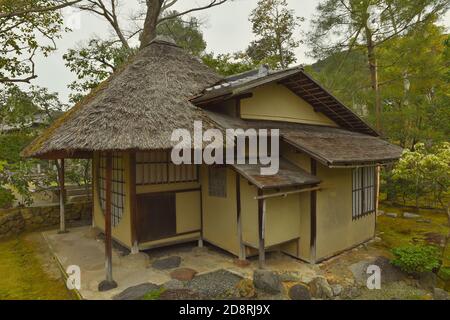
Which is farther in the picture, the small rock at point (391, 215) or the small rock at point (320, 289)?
the small rock at point (391, 215)

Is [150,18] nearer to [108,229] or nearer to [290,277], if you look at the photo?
[108,229]

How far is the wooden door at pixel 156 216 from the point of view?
7.53 meters

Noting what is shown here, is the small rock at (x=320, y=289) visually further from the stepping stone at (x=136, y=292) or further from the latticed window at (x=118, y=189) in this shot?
the latticed window at (x=118, y=189)

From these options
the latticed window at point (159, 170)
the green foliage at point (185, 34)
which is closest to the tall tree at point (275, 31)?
the green foliage at point (185, 34)

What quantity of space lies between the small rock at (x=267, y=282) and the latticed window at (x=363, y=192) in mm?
3990

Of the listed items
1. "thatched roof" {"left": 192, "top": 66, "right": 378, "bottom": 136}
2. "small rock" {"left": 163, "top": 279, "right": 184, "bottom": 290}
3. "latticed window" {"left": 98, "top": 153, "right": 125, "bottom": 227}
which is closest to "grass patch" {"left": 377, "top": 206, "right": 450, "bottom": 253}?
"thatched roof" {"left": 192, "top": 66, "right": 378, "bottom": 136}

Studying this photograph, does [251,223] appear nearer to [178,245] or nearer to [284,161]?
[284,161]

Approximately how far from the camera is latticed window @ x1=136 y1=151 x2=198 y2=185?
7525 mm

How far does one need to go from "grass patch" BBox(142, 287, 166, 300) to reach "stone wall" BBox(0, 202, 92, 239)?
24.7ft

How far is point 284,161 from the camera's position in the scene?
7.68 metres

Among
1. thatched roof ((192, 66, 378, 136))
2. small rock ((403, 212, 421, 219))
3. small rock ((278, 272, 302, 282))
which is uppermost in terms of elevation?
thatched roof ((192, 66, 378, 136))

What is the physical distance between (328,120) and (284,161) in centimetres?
387

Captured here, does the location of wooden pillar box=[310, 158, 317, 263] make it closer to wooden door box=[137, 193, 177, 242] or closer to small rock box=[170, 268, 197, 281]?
small rock box=[170, 268, 197, 281]
